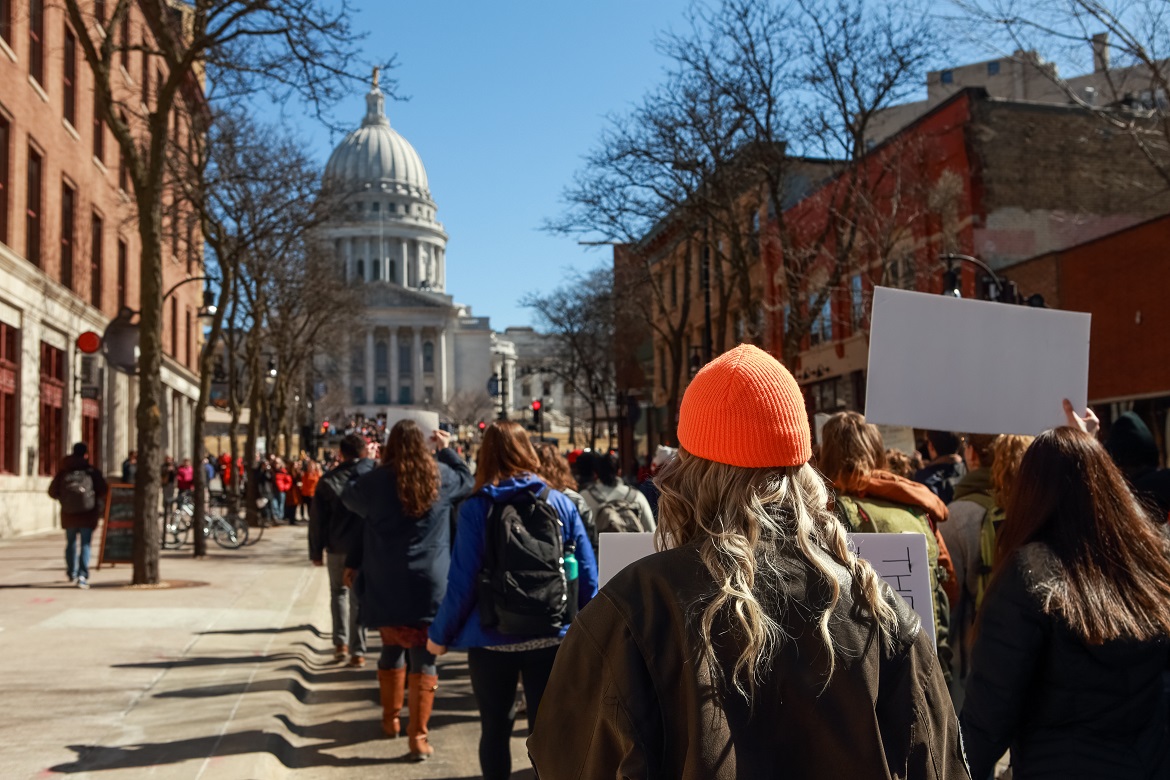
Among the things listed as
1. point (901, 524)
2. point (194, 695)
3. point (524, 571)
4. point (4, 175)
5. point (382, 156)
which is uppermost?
point (382, 156)

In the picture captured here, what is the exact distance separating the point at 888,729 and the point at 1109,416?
78.6ft

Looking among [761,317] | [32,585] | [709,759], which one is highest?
[761,317]

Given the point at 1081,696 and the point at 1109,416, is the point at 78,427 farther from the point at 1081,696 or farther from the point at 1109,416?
the point at 1081,696

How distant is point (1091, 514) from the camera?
3.49m

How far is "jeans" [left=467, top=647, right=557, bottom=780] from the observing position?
559cm

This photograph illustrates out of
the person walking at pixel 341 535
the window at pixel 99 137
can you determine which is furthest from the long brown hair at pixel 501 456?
the window at pixel 99 137

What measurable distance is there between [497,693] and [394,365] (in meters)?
140

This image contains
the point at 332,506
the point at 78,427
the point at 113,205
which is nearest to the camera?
the point at 332,506

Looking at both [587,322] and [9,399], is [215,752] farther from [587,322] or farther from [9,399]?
[587,322]

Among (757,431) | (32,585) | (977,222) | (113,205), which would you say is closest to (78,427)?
(113,205)

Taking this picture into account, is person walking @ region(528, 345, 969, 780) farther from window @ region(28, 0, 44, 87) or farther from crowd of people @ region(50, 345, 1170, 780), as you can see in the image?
window @ region(28, 0, 44, 87)

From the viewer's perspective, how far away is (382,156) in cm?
15075

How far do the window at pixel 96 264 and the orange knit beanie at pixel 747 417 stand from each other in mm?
32317

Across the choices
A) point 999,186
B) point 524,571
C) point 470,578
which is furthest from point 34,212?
point 524,571
